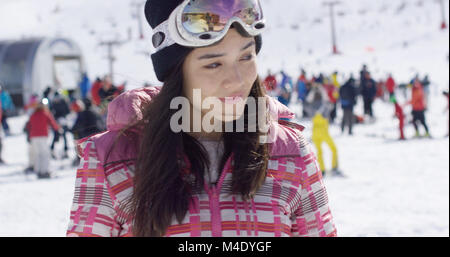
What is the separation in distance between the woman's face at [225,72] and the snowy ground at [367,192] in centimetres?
385

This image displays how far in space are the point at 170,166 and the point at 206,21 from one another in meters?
0.36

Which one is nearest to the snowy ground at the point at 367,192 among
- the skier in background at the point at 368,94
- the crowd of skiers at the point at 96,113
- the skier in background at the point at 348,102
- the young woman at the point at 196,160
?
the crowd of skiers at the point at 96,113

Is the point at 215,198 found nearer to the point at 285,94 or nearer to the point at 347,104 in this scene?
the point at 285,94

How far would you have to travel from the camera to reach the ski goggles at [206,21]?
1.31 meters

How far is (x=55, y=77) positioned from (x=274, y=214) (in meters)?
18.7

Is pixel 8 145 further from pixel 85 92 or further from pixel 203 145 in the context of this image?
pixel 203 145

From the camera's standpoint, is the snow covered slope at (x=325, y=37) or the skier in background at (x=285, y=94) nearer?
the skier in background at (x=285, y=94)

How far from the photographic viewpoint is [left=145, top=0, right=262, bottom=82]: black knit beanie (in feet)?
4.45

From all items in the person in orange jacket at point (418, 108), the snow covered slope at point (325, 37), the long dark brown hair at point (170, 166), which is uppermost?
the snow covered slope at point (325, 37)

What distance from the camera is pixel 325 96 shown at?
14.0 m

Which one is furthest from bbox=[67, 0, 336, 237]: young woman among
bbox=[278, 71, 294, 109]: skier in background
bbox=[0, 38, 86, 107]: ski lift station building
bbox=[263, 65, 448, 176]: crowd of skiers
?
bbox=[0, 38, 86, 107]: ski lift station building

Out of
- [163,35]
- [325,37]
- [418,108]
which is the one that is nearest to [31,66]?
[418,108]

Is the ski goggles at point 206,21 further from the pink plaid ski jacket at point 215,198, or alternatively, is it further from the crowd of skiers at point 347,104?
the crowd of skiers at point 347,104

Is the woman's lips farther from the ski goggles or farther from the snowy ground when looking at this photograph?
the snowy ground
